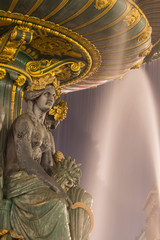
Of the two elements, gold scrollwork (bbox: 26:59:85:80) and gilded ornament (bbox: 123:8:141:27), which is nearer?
gilded ornament (bbox: 123:8:141:27)

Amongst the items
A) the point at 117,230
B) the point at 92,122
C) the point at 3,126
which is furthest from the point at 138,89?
the point at 3,126

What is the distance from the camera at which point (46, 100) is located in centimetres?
709

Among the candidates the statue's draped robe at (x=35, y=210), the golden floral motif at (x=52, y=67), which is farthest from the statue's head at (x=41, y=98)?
the statue's draped robe at (x=35, y=210)

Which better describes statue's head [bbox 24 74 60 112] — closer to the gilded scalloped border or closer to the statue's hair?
the statue's hair

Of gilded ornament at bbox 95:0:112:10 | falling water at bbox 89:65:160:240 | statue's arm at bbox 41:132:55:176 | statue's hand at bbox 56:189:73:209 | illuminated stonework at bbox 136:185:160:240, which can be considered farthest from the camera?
illuminated stonework at bbox 136:185:160:240

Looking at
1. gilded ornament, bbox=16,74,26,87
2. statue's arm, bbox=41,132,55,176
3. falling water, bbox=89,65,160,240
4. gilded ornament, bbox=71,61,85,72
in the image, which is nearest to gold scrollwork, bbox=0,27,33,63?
gilded ornament, bbox=16,74,26,87

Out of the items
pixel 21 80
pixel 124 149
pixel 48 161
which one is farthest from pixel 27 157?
pixel 124 149

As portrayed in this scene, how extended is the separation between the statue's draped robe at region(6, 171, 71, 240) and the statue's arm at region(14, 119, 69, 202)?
0.59 feet

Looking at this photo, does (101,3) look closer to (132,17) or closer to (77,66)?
(132,17)

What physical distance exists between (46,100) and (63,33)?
1004mm

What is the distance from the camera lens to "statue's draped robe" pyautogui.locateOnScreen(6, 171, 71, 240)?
598 centimetres

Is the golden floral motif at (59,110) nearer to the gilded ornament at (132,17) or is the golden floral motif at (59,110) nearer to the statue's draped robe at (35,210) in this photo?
the statue's draped robe at (35,210)

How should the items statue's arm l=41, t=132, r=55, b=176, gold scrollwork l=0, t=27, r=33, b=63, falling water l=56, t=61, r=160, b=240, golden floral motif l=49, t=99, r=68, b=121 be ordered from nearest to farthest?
1. gold scrollwork l=0, t=27, r=33, b=63
2. statue's arm l=41, t=132, r=55, b=176
3. golden floral motif l=49, t=99, r=68, b=121
4. falling water l=56, t=61, r=160, b=240

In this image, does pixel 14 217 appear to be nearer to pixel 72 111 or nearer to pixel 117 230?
pixel 72 111
